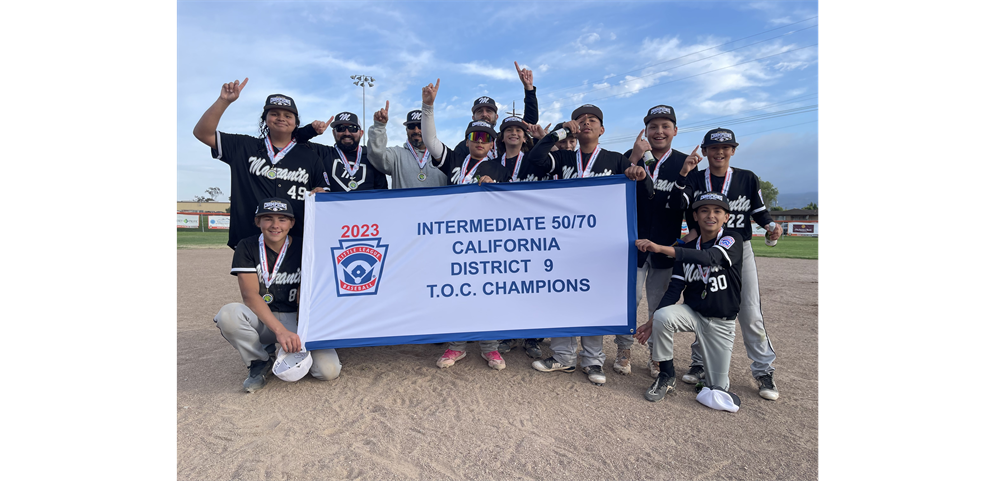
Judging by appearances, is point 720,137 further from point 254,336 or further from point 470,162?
point 254,336

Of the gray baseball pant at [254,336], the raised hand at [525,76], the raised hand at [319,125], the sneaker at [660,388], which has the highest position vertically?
the raised hand at [525,76]

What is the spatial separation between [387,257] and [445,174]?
4.58ft

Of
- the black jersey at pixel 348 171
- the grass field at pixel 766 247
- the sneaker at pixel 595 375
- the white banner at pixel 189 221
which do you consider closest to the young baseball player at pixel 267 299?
the black jersey at pixel 348 171

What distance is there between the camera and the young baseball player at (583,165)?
464 centimetres

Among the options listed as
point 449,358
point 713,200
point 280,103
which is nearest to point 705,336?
point 713,200

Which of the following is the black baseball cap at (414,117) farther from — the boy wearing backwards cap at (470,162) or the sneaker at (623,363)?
the sneaker at (623,363)

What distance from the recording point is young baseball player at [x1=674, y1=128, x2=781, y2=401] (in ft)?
14.2

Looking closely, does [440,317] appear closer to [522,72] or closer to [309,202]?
[309,202]

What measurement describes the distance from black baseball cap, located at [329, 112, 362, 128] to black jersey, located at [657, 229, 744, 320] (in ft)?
13.4

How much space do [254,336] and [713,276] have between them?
429 centimetres

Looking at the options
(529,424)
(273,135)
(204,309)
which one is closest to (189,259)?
(204,309)

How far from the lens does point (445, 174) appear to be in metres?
5.60

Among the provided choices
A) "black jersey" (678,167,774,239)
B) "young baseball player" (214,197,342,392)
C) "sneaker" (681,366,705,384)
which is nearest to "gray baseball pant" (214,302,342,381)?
"young baseball player" (214,197,342,392)

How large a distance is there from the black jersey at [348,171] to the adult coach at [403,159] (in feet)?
0.52
